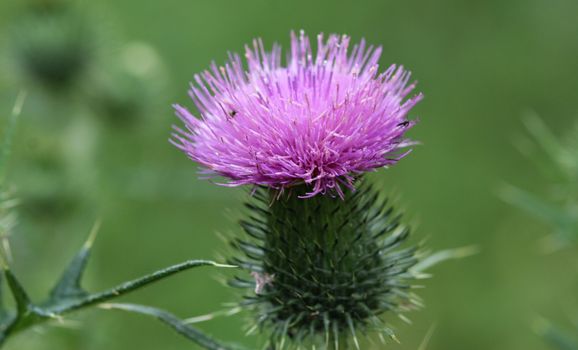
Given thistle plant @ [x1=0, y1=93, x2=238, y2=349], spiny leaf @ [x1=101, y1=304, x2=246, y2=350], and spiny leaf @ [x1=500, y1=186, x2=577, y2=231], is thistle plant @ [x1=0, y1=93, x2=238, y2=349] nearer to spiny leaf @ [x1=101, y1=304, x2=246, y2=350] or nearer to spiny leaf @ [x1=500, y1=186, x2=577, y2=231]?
spiny leaf @ [x1=101, y1=304, x2=246, y2=350]

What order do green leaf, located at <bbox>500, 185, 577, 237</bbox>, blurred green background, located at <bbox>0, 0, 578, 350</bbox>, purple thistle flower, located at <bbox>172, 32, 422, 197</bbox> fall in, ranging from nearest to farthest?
purple thistle flower, located at <bbox>172, 32, 422, 197</bbox>
green leaf, located at <bbox>500, 185, 577, 237</bbox>
blurred green background, located at <bbox>0, 0, 578, 350</bbox>

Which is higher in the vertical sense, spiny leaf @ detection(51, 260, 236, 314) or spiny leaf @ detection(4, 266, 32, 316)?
spiny leaf @ detection(51, 260, 236, 314)

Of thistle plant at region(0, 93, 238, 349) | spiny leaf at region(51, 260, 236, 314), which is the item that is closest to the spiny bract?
thistle plant at region(0, 93, 238, 349)

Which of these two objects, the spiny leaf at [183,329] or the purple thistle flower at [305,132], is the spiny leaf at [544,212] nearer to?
the purple thistle flower at [305,132]

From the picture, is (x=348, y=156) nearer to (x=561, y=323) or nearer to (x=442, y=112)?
(x=561, y=323)

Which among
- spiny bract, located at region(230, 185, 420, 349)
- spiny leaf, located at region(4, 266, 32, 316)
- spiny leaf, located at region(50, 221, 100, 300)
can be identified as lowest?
spiny leaf, located at region(4, 266, 32, 316)

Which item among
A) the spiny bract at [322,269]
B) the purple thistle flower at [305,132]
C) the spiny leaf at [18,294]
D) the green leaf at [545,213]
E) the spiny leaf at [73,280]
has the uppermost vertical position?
the green leaf at [545,213]

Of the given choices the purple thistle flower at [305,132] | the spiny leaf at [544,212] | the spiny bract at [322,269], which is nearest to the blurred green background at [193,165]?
the spiny leaf at [544,212]
